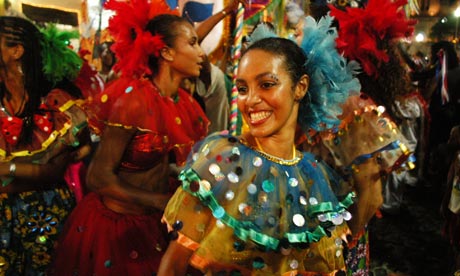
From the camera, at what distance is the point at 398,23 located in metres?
2.22

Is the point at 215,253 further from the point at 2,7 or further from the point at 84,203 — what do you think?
the point at 2,7

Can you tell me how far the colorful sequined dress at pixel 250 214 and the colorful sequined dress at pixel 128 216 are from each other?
0.69m

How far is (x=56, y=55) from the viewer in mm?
2436

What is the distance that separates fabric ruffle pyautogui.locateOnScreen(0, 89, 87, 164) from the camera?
2.29 meters

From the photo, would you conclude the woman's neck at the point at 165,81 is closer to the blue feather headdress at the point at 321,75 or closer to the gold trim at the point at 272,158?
the blue feather headdress at the point at 321,75

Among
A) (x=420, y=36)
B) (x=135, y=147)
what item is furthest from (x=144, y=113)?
(x=420, y=36)

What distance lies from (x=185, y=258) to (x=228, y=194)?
0.24 m

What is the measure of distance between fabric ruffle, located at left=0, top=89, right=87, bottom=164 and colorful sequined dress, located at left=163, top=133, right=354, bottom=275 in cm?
118

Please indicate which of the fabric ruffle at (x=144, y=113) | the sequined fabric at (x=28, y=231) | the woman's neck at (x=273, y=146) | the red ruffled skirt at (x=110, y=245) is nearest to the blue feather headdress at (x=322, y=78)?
the woman's neck at (x=273, y=146)

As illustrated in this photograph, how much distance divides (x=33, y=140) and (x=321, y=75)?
63.3 inches

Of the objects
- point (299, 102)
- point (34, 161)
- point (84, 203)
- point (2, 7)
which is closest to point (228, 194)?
→ point (299, 102)

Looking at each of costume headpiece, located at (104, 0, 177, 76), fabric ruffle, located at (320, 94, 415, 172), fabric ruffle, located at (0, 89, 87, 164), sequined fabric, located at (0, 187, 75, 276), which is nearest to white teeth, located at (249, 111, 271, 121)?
fabric ruffle, located at (320, 94, 415, 172)

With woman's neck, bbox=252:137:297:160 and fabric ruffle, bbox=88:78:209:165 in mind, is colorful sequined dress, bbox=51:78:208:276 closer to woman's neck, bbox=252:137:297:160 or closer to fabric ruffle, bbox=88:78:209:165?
fabric ruffle, bbox=88:78:209:165

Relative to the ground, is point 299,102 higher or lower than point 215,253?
higher
